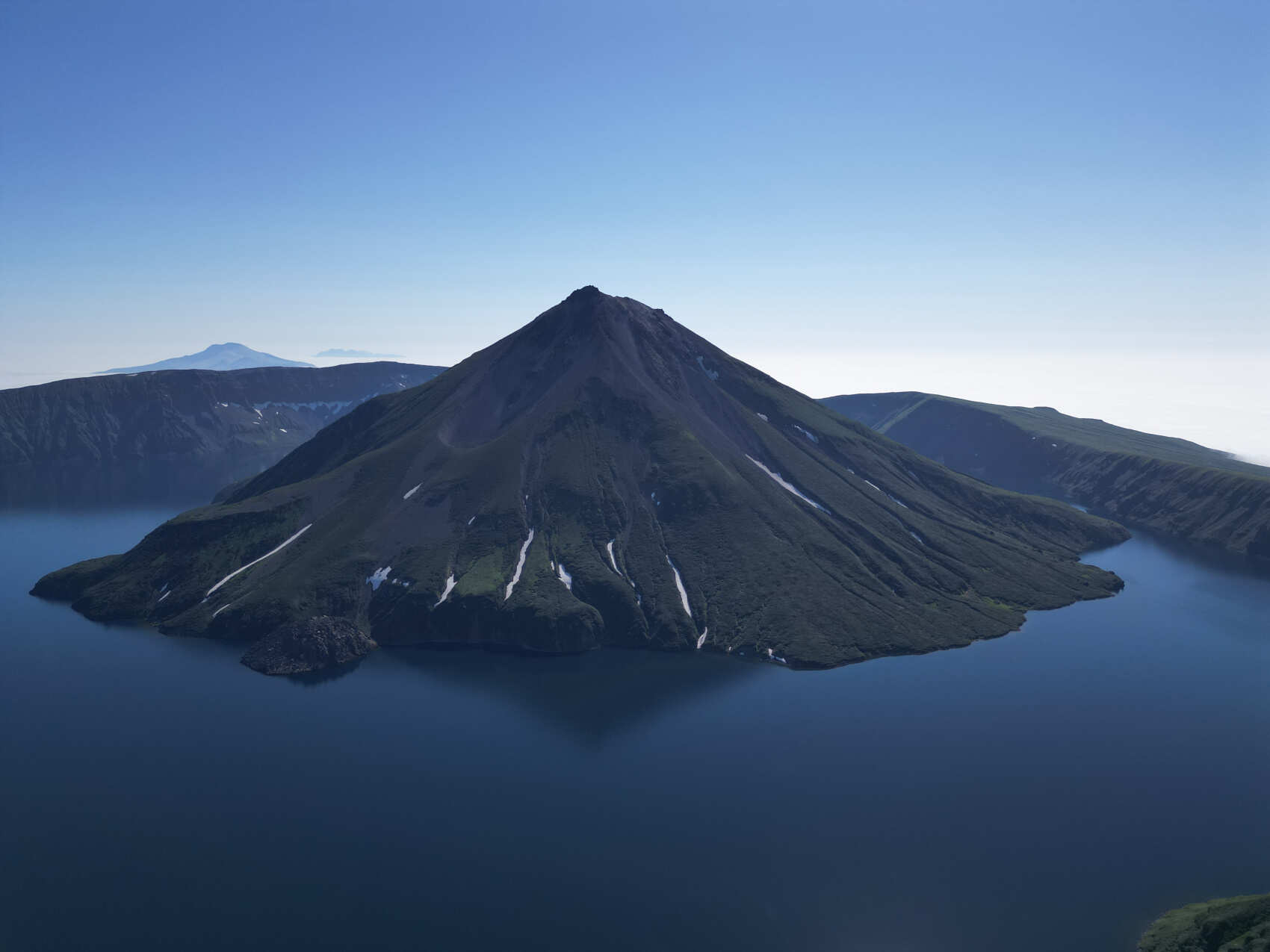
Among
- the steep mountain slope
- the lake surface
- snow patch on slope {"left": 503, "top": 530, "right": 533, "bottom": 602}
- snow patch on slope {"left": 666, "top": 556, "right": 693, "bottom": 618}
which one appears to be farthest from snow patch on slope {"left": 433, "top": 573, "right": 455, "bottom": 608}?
snow patch on slope {"left": 666, "top": 556, "right": 693, "bottom": 618}

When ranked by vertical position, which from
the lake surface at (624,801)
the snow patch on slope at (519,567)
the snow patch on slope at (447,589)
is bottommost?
the lake surface at (624,801)

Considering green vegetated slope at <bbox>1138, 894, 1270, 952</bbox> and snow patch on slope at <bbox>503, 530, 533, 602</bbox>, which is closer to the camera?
green vegetated slope at <bbox>1138, 894, 1270, 952</bbox>

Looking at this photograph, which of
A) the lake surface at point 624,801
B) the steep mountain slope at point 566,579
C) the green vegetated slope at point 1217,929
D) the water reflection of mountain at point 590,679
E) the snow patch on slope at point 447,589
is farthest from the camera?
the snow patch on slope at point 447,589

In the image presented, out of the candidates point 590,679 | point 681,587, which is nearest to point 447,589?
point 590,679

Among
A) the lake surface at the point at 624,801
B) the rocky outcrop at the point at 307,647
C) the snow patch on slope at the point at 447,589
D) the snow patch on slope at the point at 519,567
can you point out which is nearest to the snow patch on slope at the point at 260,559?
the lake surface at the point at 624,801

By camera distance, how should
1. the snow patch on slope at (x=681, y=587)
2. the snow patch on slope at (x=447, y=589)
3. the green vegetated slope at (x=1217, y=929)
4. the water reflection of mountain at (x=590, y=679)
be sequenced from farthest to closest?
the snow patch on slope at (x=681, y=587), the snow patch on slope at (x=447, y=589), the water reflection of mountain at (x=590, y=679), the green vegetated slope at (x=1217, y=929)

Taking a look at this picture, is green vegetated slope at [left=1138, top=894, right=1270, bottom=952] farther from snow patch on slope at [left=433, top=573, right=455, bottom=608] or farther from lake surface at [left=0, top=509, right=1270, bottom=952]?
snow patch on slope at [left=433, top=573, right=455, bottom=608]

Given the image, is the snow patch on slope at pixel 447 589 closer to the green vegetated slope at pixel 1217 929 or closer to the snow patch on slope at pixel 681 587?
the snow patch on slope at pixel 681 587
